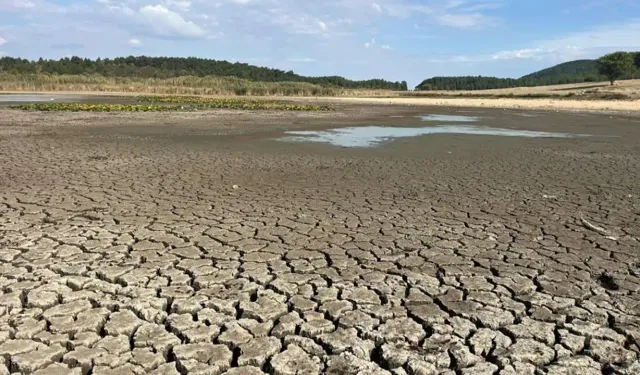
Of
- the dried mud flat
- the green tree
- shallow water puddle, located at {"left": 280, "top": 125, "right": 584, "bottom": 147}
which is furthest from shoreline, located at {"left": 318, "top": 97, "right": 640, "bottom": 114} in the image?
the green tree

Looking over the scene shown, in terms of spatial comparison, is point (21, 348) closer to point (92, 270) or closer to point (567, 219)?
point (92, 270)

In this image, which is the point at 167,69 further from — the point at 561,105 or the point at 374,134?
the point at 374,134

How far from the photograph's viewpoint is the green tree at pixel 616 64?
78312 millimetres

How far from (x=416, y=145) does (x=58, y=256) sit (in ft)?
39.7

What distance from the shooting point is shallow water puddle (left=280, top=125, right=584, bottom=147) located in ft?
55.0

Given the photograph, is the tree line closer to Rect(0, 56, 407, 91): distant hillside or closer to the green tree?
the green tree

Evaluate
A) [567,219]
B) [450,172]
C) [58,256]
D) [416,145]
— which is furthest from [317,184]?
[416,145]

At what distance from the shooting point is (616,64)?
78.1 meters

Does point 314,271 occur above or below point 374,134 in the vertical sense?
below

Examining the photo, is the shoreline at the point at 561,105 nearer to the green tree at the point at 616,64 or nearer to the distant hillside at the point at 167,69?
the green tree at the point at 616,64

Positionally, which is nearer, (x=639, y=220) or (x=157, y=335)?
(x=157, y=335)

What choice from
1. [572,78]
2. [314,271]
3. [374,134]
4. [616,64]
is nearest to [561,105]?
[374,134]

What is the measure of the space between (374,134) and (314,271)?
14734 millimetres

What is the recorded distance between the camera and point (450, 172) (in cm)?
1101
